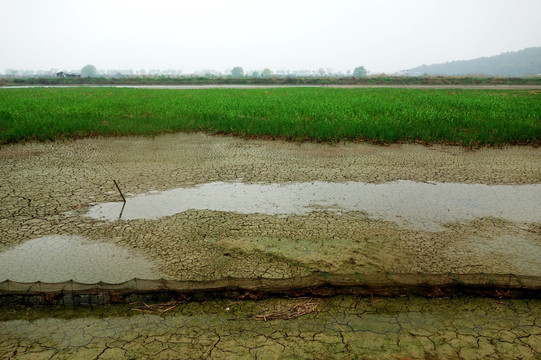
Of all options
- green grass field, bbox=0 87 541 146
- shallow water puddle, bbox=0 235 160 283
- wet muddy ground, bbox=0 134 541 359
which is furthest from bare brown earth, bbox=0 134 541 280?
green grass field, bbox=0 87 541 146

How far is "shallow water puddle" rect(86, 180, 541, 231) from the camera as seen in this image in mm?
3684

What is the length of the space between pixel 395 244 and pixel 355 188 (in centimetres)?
161

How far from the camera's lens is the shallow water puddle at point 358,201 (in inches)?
145

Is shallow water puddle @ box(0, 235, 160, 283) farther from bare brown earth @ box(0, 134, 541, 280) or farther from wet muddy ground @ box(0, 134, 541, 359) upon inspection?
bare brown earth @ box(0, 134, 541, 280)

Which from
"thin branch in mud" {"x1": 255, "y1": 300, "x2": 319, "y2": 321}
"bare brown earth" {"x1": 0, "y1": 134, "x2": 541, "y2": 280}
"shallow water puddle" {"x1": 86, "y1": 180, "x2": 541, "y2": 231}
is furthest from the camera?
"shallow water puddle" {"x1": 86, "y1": 180, "x2": 541, "y2": 231}

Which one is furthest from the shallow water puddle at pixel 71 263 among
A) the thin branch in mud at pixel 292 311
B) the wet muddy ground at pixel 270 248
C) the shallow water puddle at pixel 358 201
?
the thin branch in mud at pixel 292 311

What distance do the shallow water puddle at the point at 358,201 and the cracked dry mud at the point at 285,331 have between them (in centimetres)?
138

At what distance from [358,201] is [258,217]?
131cm

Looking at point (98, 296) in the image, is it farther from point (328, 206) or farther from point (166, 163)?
point (166, 163)

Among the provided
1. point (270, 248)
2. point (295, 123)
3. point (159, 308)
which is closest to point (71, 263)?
point (159, 308)

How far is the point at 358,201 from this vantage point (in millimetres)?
4074

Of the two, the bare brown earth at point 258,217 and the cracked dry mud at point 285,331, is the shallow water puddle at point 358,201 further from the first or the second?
the cracked dry mud at point 285,331

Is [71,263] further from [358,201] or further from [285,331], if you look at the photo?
[358,201]

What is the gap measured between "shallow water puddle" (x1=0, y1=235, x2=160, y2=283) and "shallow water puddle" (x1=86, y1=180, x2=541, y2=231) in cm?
64
